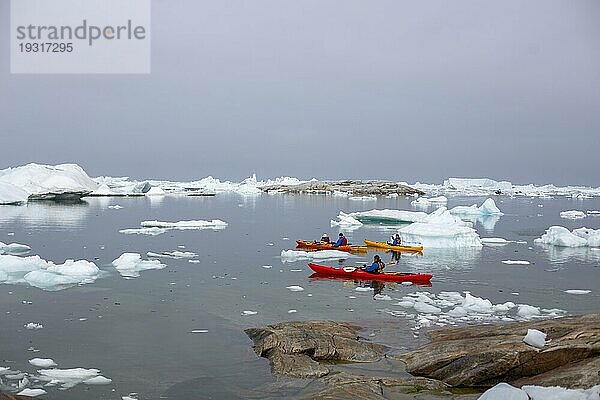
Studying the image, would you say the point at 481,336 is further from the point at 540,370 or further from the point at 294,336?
the point at 294,336

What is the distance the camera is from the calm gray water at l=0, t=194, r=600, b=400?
10055 mm

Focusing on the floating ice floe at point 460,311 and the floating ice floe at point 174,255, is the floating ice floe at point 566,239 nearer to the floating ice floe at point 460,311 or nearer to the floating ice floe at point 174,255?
the floating ice floe at point 460,311

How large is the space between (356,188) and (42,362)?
3300 inches

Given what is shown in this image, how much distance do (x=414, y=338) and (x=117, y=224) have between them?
28724 millimetres

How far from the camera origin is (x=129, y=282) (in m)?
18.2

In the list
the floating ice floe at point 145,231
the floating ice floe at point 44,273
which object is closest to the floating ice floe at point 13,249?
the floating ice floe at point 44,273

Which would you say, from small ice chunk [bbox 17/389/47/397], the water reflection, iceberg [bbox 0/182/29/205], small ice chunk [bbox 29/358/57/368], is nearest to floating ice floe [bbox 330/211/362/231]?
the water reflection

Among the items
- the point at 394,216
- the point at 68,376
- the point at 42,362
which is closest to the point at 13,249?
the point at 42,362

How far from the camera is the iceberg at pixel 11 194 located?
47.8m

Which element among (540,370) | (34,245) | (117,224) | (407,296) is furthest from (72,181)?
(540,370)

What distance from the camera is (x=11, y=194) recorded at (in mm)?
48344

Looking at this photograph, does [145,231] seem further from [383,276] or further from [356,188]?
[356,188]

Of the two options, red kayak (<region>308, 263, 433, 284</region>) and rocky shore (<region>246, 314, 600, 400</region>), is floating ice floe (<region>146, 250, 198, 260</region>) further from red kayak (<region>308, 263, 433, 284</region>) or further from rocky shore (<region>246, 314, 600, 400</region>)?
rocky shore (<region>246, 314, 600, 400</region>)

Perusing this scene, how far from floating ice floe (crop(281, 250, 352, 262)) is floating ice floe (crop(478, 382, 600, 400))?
17.1 meters
